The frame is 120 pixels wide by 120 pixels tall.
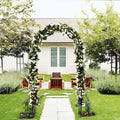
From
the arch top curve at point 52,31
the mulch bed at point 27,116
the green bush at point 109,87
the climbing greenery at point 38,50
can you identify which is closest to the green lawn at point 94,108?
the mulch bed at point 27,116

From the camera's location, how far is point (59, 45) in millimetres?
20594

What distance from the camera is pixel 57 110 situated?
657 centimetres

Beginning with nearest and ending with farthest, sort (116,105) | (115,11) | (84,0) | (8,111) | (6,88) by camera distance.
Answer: (84,0)
(8,111)
(116,105)
(6,88)
(115,11)

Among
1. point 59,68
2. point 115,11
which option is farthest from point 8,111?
point 59,68

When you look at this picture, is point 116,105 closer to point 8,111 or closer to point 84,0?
point 8,111

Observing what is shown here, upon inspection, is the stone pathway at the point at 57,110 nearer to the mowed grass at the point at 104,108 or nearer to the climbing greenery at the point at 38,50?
the mowed grass at the point at 104,108

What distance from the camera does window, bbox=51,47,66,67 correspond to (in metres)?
20.4

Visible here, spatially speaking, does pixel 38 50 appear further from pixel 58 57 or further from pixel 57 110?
pixel 58 57

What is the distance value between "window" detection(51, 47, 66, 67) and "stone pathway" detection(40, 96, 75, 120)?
40.2ft

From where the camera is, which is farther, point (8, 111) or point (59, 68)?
point (59, 68)

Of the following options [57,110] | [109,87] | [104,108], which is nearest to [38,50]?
[57,110]

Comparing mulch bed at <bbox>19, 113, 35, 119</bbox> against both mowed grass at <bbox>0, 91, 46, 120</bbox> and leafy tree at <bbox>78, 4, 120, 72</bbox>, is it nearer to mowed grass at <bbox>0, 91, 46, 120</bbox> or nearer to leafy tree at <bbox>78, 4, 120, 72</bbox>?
mowed grass at <bbox>0, 91, 46, 120</bbox>

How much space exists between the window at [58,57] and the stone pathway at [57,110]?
1225cm

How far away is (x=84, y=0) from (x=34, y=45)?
15.2ft
